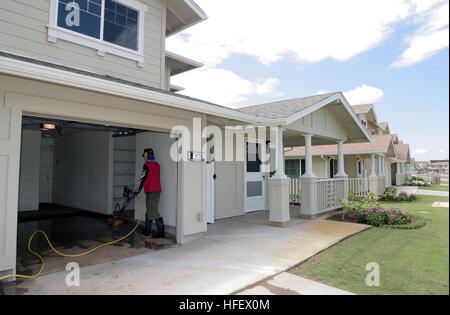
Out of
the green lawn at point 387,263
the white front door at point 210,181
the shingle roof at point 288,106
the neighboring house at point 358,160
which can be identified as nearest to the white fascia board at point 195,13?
the shingle roof at point 288,106

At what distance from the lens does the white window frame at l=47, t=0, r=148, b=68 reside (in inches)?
201

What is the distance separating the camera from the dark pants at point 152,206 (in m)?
5.75

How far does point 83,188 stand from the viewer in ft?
32.1

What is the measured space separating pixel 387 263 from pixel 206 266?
2.72 metres

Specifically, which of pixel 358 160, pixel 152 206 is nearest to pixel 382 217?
pixel 152 206

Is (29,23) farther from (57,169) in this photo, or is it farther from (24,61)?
(57,169)

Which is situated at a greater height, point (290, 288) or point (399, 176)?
point (399, 176)

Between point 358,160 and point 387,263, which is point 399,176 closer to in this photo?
point 358,160

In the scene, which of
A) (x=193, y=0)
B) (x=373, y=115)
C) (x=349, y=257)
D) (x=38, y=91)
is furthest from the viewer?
(x=373, y=115)

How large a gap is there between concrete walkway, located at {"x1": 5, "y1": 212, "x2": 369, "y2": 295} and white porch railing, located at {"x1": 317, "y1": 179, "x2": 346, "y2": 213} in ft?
7.44

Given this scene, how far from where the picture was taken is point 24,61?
3.17m

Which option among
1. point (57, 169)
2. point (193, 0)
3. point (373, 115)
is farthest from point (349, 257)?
point (373, 115)
